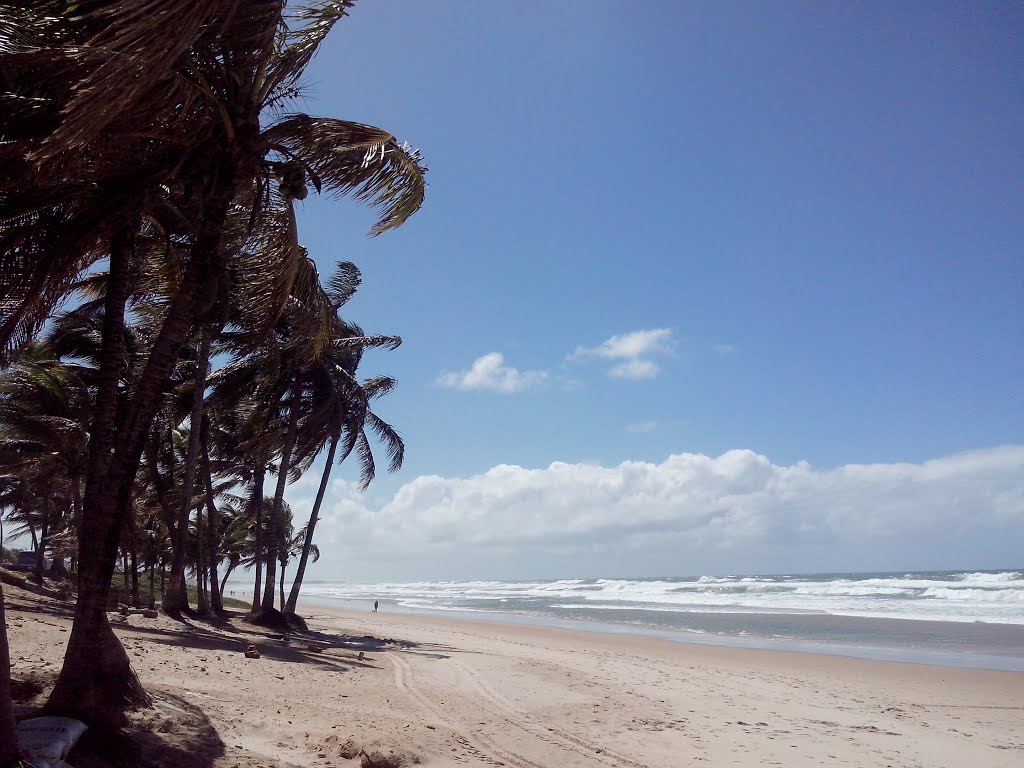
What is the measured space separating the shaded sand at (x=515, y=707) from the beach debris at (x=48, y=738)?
0.52 m

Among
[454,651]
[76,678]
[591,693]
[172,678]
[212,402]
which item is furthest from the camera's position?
[212,402]

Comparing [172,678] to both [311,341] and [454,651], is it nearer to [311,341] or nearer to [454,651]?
[311,341]

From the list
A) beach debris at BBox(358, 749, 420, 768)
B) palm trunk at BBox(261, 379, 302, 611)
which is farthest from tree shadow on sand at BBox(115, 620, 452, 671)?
beach debris at BBox(358, 749, 420, 768)

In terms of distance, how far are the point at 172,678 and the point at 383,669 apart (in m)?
5.03

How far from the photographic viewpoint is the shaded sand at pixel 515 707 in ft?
21.2

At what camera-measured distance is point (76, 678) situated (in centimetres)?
508

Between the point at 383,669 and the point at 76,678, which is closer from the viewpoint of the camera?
the point at 76,678

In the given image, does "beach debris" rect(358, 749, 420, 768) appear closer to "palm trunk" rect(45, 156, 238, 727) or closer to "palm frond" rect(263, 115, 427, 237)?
"palm trunk" rect(45, 156, 238, 727)

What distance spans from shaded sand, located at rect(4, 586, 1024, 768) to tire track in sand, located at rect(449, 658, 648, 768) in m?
0.03

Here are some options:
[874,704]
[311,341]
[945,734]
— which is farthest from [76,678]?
[874,704]

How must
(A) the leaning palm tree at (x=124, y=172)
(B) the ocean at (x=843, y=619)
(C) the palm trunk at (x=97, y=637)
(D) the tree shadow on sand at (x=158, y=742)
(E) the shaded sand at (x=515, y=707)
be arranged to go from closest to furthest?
(A) the leaning palm tree at (x=124, y=172) → (D) the tree shadow on sand at (x=158, y=742) → (C) the palm trunk at (x=97, y=637) → (E) the shaded sand at (x=515, y=707) → (B) the ocean at (x=843, y=619)

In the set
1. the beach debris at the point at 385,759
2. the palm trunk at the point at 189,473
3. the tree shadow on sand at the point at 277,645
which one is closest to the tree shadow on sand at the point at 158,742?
the beach debris at the point at 385,759

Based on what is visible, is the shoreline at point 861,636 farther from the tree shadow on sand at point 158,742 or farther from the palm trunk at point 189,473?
the tree shadow on sand at point 158,742

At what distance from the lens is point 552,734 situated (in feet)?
26.6
